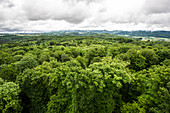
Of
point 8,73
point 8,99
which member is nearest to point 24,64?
point 8,73

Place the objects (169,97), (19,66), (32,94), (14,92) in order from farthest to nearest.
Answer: (19,66)
(32,94)
(14,92)
(169,97)

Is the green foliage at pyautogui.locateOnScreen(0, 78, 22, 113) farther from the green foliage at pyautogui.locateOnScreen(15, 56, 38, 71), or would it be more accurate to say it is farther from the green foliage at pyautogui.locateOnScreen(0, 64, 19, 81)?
the green foliage at pyautogui.locateOnScreen(15, 56, 38, 71)

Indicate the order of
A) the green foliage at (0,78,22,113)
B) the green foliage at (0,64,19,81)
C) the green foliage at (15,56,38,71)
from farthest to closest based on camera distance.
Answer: the green foliage at (15,56,38,71) → the green foliage at (0,64,19,81) → the green foliage at (0,78,22,113)

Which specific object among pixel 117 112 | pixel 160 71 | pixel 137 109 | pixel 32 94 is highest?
pixel 160 71

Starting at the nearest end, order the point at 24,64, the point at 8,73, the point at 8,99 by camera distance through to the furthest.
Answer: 1. the point at 8,99
2. the point at 8,73
3. the point at 24,64

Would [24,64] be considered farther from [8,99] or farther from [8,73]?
[8,99]

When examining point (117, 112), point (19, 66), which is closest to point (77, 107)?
point (117, 112)

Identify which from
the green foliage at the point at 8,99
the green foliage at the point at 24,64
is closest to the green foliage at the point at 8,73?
the green foliage at the point at 24,64

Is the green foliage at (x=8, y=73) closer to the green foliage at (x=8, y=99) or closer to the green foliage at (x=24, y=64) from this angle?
the green foliage at (x=24, y=64)

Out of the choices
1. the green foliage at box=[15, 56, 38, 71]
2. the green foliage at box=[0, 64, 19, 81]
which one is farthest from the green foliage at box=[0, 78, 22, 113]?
the green foliage at box=[15, 56, 38, 71]

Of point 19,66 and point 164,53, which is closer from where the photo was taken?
point 19,66

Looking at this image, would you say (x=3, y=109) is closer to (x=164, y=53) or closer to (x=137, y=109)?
(x=137, y=109)
